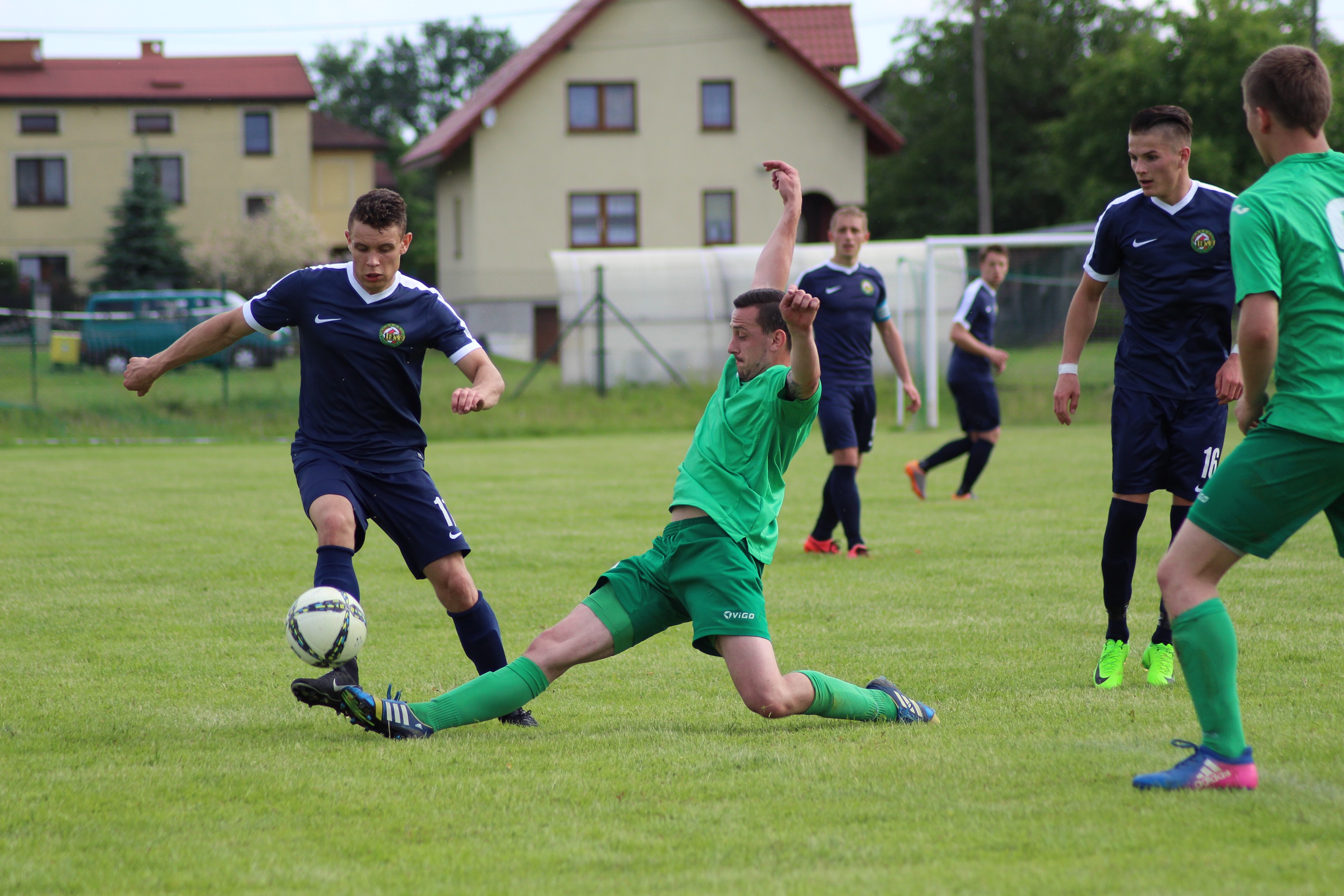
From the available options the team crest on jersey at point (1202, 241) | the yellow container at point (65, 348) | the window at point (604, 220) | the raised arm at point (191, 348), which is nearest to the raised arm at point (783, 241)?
the team crest on jersey at point (1202, 241)

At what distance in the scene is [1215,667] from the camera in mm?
3770

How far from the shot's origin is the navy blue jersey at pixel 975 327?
38.0 feet

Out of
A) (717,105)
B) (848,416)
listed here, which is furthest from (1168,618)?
(717,105)

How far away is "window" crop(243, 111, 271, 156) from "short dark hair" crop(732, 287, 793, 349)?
44.6 m

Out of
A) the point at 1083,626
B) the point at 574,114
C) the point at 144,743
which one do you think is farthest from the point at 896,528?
the point at 574,114

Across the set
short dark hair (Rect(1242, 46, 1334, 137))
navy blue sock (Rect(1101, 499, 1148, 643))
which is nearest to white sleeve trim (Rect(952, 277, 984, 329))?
navy blue sock (Rect(1101, 499, 1148, 643))

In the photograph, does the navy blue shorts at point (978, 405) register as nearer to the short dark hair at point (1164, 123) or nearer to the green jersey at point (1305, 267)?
the short dark hair at point (1164, 123)

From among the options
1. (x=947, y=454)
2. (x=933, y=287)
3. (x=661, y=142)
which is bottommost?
(x=947, y=454)

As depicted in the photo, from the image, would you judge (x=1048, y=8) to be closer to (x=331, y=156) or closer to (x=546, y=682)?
(x=331, y=156)

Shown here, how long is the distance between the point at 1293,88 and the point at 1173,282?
1801 millimetres

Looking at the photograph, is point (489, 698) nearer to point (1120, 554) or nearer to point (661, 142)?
point (1120, 554)

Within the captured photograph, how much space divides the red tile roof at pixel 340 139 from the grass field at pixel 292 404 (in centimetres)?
2819

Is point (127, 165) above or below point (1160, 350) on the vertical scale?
above

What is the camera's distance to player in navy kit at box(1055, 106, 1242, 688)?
5.35m
